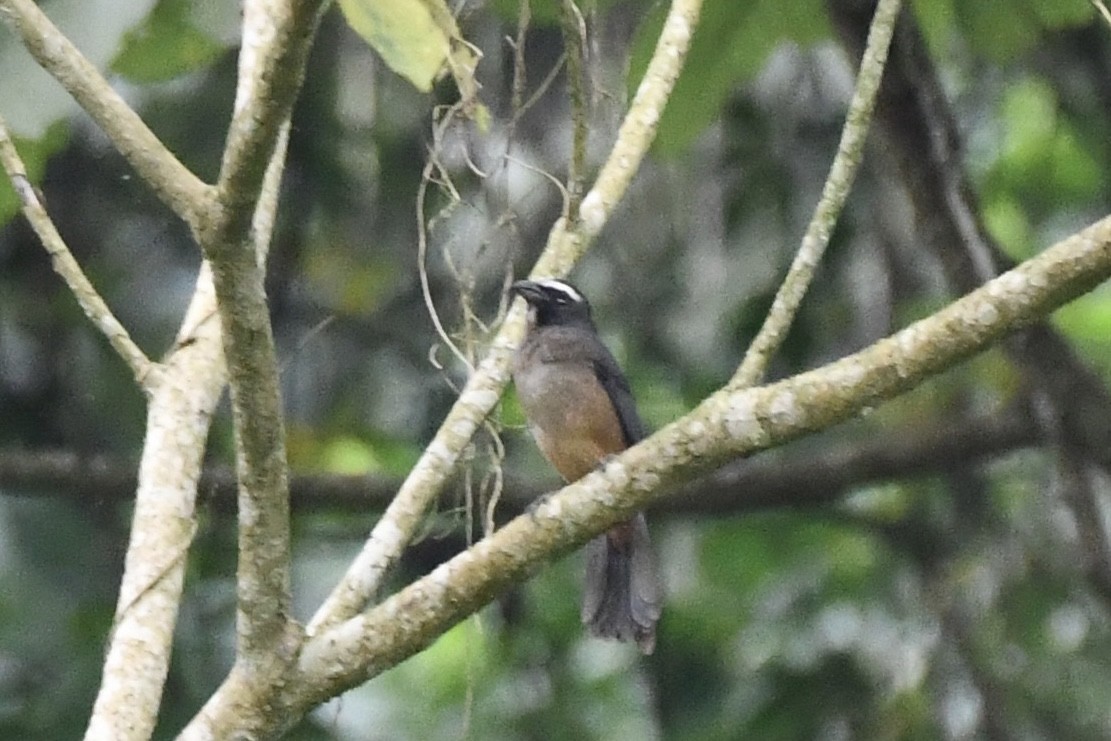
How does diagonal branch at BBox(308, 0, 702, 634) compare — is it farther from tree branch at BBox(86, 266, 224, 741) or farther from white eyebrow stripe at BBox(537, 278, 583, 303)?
tree branch at BBox(86, 266, 224, 741)

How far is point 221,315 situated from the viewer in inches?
91.6

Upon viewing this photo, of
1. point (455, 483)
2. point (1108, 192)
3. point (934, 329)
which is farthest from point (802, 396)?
point (1108, 192)

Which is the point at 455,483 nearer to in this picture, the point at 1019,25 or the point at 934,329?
the point at 1019,25

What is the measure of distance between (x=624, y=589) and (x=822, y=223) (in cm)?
137

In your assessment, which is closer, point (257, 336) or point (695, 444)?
point (257, 336)

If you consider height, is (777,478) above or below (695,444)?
below

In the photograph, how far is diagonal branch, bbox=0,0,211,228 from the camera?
88.5 inches

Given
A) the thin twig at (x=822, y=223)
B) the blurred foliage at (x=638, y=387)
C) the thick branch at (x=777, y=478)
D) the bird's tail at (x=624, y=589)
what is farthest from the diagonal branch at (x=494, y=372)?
the thick branch at (x=777, y=478)

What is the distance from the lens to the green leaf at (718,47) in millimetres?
3900

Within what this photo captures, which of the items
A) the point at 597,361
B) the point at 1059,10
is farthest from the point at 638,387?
the point at 1059,10

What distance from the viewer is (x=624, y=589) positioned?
404cm

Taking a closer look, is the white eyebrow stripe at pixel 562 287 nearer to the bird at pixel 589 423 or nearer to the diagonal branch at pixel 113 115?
the bird at pixel 589 423

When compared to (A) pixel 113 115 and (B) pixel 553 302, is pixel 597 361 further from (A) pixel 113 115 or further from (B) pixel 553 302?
(A) pixel 113 115

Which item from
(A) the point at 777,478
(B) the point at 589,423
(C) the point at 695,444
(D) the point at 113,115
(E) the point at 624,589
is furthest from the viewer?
(A) the point at 777,478
